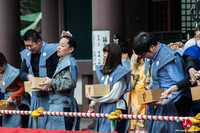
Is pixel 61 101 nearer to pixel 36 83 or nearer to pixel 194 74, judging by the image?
pixel 36 83

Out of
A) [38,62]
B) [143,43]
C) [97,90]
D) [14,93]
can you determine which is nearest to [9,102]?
[14,93]

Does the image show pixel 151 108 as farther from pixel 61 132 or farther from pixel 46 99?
pixel 46 99

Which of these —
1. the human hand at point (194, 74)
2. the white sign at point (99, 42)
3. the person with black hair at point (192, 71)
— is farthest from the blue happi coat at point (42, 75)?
the human hand at point (194, 74)

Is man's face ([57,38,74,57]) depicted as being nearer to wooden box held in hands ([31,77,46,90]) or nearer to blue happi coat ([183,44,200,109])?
wooden box held in hands ([31,77,46,90])

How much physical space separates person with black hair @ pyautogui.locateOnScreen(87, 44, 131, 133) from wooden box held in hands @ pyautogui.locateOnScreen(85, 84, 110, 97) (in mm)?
80

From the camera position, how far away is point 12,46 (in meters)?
11.2

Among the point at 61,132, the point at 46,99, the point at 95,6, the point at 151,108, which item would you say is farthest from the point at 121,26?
the point at 61,132

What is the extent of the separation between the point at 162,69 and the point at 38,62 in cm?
236

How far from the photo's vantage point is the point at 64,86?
635 cm

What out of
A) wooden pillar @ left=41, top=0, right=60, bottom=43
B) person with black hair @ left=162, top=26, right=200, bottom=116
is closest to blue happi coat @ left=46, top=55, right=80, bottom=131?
person with black hair @ left=162, top=26, right=200, bottom=116

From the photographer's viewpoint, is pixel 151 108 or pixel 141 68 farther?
pixel 141 68

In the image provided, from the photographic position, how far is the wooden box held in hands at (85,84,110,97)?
6.00m

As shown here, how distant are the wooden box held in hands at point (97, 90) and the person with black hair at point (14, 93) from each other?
175 centimetres

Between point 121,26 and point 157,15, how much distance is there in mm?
3607
